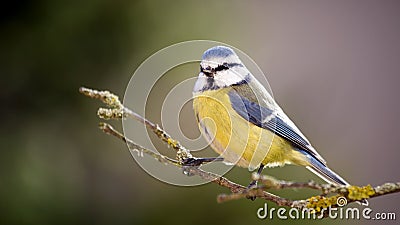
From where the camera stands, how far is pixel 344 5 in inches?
109

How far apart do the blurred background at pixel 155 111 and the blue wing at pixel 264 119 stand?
34.6 inches

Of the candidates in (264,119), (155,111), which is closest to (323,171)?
(264,119)

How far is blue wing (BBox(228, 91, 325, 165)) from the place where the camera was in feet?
4.13

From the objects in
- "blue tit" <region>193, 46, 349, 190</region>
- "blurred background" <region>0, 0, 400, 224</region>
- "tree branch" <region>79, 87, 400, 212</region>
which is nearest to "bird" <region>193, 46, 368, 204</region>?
"blue tit" <region>193, 46, 349, 190</region>

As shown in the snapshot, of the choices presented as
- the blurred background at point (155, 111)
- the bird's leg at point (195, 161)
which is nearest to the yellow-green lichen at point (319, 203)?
the bird's leg at point (195, 161)

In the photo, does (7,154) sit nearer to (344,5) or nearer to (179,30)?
(179,30)

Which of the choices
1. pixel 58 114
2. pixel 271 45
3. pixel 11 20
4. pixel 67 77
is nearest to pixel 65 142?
pixel 58 114

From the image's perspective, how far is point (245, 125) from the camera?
4.08 feet

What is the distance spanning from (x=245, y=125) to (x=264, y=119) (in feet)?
0.16

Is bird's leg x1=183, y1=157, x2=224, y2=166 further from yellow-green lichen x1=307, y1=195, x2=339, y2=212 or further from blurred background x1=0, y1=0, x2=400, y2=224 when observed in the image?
blurred background x1=0, y1=0, x2=400, y2=224

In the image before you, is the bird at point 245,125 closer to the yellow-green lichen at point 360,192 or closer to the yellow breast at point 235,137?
the yellow breast at point 235,137

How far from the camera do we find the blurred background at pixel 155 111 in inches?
90.7

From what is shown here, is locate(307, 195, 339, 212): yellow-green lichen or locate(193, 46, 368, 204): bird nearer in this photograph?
locate(307, 195, 339, 212): yellow-green lichen

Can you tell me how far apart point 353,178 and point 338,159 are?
0.37 feet
